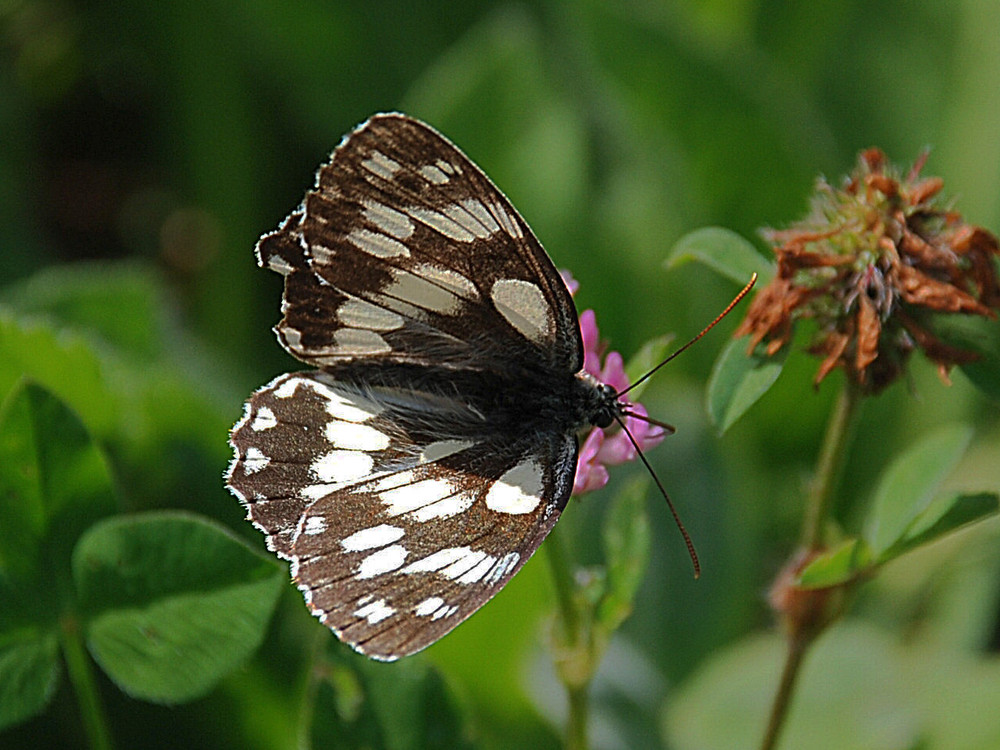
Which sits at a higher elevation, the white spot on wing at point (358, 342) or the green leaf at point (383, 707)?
the white spot on wing at point (358, 342)

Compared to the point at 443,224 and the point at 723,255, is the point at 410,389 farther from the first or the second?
the point at 723,255

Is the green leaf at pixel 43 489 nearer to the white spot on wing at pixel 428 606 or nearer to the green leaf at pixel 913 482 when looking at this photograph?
the white spot on wing at pixel 428 606

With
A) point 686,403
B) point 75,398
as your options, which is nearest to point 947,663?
point 686,403

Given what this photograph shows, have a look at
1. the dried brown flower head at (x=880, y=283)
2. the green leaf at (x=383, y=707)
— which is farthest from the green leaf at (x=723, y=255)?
the green leaf at (x=383, y=707)

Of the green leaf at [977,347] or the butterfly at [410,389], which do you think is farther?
the green leaf at [977,347]

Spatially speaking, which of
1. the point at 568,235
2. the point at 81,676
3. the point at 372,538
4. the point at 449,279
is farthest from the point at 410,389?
the point at 568,235

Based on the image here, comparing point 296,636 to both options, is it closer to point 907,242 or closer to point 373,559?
point 373,559
